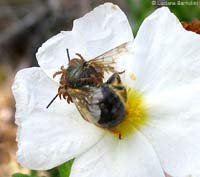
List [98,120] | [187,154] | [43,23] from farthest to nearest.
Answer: [43,23]
[187,154]
[98,120]

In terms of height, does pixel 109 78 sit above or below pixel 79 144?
above

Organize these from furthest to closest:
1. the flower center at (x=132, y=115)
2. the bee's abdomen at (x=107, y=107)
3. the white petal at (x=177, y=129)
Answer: the flower center at (x=132, y=115), the white petal at (x=177, y=129), the bee's abdomen at (x=107, y=107)

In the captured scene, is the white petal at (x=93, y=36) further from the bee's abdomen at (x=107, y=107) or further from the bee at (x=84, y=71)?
the bee's abdomen at (x=107, y=107)

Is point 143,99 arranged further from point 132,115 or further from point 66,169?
point 66,169

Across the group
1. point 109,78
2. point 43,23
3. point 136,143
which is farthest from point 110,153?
point 43,23

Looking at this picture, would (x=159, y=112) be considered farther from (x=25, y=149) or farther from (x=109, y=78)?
(x=25, y=149)

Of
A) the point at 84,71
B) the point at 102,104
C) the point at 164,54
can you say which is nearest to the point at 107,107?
the point at 102,104

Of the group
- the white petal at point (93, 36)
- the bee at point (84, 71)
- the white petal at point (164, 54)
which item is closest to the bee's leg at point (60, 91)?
the bee at point (84, 71)
